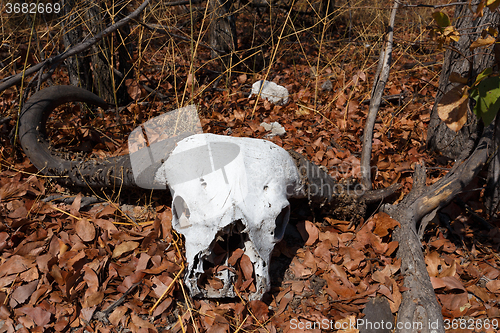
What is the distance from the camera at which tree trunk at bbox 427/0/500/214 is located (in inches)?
94.7

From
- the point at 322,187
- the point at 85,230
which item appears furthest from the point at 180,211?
the point at 322,187

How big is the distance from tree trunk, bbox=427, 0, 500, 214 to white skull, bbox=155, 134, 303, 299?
144 centimetres

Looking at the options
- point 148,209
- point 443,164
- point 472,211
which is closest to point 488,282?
point 472,211

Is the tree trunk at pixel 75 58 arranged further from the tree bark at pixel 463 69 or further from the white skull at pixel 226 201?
the tree bark at pixel 463 69

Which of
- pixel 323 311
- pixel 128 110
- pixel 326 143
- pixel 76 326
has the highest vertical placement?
pixel 128 110

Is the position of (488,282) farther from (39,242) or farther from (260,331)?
(39,242)

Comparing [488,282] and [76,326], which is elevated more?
[76,326]

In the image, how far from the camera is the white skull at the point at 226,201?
1780 mm

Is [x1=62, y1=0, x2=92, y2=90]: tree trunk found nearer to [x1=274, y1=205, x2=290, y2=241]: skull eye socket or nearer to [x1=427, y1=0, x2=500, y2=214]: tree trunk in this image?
[x1=274, y1=205, x2=290, y2=241]: skull eye socket

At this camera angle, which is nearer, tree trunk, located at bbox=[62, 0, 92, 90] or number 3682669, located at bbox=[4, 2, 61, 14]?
tree trunk, located at bbox=[62, 0, 92, 90]

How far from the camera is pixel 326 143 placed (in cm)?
302

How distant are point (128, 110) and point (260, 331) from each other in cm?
276

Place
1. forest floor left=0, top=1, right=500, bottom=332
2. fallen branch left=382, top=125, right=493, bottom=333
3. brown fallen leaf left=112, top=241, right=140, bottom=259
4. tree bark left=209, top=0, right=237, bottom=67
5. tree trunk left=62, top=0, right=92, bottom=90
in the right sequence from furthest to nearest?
tree bark left=209, top=0, right=237, bottom=67 → tree trunk left=62, top=0, right=92, bottom=90 → brown fallen leaf left=112, top=241, right=140, bottom=259 → forest floor left=0, top=1, right=500, bottom=332 → fallen branch left=382, top=125, right=493, bottom=333

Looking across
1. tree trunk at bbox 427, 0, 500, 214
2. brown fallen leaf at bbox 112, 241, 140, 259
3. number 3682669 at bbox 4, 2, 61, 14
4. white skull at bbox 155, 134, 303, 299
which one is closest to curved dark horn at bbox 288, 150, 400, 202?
white skull at bbox 155, 134, 303, 299
